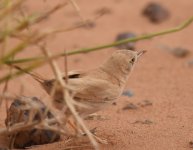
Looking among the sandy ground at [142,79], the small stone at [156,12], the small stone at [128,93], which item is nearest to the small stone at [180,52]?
the sandy ground at [142,79]

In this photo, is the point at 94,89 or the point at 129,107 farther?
the point at 129,107

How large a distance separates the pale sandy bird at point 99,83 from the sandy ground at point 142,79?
33 centimetres

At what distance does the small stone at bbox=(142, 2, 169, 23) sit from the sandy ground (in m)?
0.12

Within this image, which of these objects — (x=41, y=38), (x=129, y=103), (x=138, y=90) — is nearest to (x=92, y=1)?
(x=138, y=90)

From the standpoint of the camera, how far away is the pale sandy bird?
4.21m

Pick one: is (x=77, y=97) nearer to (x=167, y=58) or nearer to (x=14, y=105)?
(x=14, y=105)

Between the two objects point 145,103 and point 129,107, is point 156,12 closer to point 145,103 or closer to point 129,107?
point 145,103

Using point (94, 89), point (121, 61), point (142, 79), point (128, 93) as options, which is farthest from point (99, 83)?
point (142, 79)

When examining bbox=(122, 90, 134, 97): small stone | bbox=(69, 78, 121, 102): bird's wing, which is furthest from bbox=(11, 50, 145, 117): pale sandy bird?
bbox=(122, 90, 134, 97): small stone

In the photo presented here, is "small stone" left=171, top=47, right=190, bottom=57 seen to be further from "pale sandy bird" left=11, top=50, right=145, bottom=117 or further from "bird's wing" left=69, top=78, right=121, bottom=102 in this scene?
"bird's wing" left=69, top=78, right=121, bottom=102

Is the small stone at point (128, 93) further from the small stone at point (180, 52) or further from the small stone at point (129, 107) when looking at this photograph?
the small stone at point (180, 52)

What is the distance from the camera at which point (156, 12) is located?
10125mm

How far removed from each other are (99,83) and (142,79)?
3.07m

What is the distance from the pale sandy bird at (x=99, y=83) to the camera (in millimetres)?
4215
